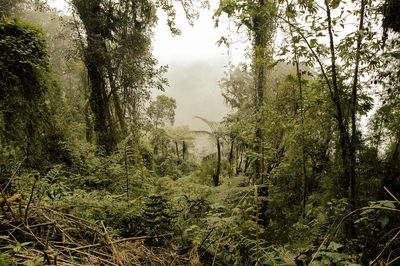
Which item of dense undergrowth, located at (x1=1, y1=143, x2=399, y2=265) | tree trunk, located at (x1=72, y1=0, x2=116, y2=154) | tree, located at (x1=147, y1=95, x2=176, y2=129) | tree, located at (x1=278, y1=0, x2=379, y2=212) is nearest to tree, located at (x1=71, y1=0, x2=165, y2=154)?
tree trunk, located at (x1=72, y1=0, x2=116, y2=154)

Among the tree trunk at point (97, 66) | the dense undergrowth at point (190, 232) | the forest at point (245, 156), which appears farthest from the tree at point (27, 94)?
the tree trunk at point (97, 66)

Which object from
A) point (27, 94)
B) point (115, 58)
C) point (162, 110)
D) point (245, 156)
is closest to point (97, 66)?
point (115, 58)

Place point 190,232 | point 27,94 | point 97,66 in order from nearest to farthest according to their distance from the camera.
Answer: point 190,232 < point 27,94 < point 97,66

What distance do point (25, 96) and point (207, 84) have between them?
31024 millimetres

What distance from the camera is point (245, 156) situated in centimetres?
387

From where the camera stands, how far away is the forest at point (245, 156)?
4.76 feet

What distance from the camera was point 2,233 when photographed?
4.18 ft

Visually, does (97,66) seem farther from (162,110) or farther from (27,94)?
(162,110)

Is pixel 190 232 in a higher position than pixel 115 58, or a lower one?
lower

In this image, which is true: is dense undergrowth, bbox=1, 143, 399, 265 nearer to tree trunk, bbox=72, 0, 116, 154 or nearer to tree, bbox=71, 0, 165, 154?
tree trunk, bbox=72, 0, 116, 154

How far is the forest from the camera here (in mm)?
1451

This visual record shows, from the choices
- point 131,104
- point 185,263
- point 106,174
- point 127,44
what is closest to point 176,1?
point 127,44

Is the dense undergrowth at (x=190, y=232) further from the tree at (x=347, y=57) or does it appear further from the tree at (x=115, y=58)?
the tree at (x=115, y=58)

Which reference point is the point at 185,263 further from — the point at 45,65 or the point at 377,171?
the point at 45,65
